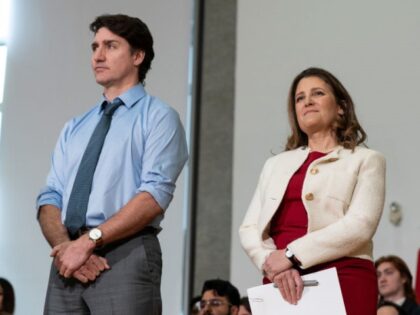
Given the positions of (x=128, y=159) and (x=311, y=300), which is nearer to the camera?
(x=311, y=300)

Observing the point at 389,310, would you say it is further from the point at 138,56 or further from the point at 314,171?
the point at 138,56

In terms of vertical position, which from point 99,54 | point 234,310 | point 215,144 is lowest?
point 234,310

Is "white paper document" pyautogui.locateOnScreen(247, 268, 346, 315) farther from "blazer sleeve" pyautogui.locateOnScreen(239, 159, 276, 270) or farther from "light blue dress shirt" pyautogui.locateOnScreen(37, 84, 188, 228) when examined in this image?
"light blue dress shirt" pyautogui.locateOnScreen(37, 84, 188, 228)

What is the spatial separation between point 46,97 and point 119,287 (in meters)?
4.52

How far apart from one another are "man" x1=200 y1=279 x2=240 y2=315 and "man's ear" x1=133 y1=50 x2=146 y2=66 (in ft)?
8.35

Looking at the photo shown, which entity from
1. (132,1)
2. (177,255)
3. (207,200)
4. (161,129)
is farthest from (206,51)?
(161,129)

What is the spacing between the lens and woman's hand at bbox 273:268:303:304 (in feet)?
8.43

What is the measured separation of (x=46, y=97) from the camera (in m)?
6.86

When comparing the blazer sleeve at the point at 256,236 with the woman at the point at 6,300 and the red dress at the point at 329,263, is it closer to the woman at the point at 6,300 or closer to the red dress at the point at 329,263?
the red dress at the point at 329,263

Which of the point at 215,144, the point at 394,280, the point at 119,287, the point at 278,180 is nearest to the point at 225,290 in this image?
the point at 394,280

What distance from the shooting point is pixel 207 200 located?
23.0ft

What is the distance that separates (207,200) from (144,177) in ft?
14.2

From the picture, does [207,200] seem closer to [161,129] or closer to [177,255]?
[177,255]

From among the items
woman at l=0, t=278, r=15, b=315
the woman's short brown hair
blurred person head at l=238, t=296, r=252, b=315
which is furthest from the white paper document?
woman at l=0, t=278, r=15, b=315
